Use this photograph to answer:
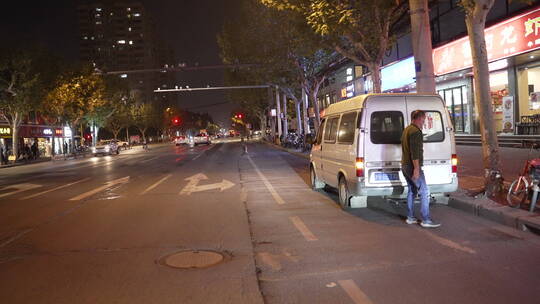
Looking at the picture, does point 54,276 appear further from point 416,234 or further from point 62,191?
point 62,191

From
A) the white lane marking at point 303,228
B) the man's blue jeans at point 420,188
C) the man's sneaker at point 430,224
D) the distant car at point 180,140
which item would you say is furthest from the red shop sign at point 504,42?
the distant car at point 180,140

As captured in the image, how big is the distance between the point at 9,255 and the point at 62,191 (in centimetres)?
843

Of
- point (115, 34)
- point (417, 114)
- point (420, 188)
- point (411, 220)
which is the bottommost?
point (411, 220)

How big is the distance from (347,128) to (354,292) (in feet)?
15.9

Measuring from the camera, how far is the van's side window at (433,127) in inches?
338

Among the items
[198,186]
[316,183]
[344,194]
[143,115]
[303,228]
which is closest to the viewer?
[303,228]

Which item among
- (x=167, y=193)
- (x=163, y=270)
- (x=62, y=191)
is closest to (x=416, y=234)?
(x=163, y=270)

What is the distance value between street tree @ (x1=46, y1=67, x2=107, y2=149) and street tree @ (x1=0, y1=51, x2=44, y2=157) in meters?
4.26

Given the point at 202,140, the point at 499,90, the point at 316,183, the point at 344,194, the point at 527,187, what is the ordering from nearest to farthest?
A: the point at 527,187, the point at 344,194, the point at 316,183, the point at 499,90, the point at 202,140

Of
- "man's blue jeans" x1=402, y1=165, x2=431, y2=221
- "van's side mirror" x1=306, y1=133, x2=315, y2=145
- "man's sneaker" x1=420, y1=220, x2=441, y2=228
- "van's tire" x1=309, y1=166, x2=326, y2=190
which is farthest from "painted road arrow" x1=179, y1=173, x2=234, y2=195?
"man's sneaker" x1=420, y1=220, x2=441, y2=228

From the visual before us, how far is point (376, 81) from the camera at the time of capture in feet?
54.0

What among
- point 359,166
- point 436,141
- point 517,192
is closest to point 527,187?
point 517,192

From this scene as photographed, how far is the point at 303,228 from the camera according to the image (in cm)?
798

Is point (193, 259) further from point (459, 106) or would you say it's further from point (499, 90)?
point (459, 106)
